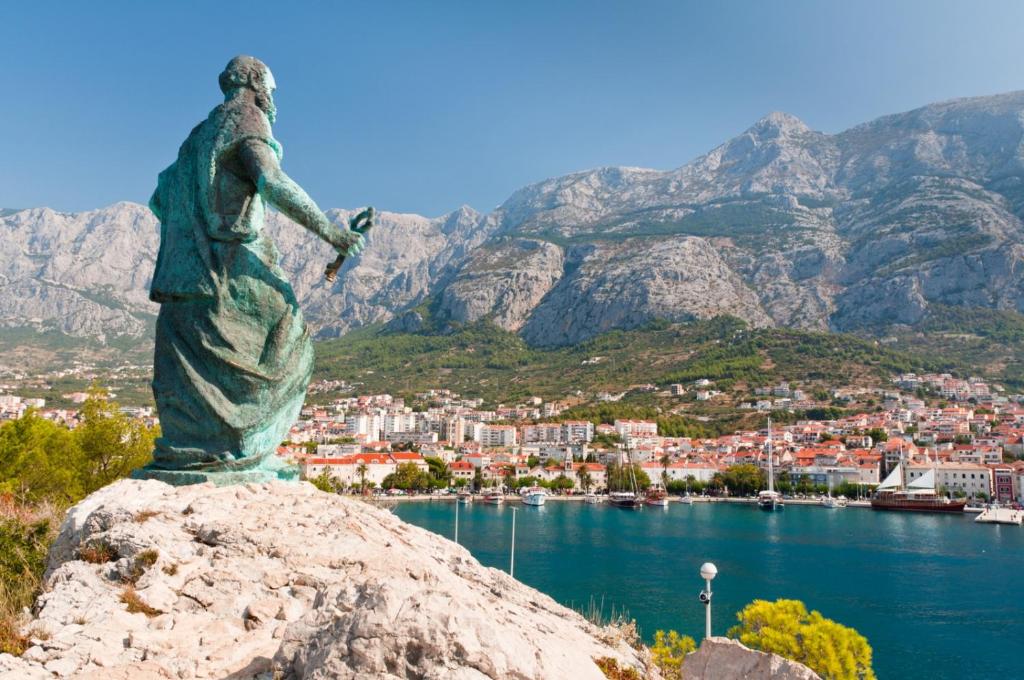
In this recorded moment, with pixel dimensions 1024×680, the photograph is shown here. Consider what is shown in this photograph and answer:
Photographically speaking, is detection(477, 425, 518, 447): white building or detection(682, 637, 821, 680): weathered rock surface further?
detection(477, 425, 518, 447): white building

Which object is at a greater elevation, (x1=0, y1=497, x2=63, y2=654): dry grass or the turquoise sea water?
(x1=0, y1=497, x2=63, y2=654): dry grass

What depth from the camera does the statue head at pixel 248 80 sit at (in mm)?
6000

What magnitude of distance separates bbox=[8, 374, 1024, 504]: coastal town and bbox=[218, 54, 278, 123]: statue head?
59809 mm

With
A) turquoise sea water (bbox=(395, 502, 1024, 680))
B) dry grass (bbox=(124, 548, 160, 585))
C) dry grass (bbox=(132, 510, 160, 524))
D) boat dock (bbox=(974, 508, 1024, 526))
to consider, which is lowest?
turquoise sea water (bbox=(395, 502, 1024, 680))

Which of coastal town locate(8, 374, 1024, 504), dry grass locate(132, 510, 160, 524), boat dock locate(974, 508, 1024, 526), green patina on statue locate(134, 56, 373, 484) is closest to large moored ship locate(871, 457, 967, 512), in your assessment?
coastal town locate(8, 374, 1024, 504)

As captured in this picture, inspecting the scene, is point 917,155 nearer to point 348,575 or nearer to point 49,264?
point 348,575

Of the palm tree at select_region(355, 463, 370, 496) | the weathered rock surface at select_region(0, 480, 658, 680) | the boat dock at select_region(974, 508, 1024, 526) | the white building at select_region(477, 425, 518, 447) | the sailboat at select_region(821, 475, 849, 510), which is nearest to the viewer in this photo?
the weathered rock surface at select_region(0, 480, 658, 680)

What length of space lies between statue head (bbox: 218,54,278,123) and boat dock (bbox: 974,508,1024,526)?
217ft

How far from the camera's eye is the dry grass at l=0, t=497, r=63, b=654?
141 inches

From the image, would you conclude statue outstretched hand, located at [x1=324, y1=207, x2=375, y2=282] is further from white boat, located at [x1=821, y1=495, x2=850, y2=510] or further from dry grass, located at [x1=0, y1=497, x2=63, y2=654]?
white boat, located at [x1=821, y1=495, x2=850, y2=510]

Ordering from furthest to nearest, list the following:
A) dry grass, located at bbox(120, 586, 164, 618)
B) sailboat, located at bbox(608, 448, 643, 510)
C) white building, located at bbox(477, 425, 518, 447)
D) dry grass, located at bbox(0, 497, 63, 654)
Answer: white building, located at bbox(477, 425, 518, 447)
sailboat, located at bbox(608, 448, 643, 510)
dry grass, located at bbox(120, 586, 164, 618)
dry grass, located at bbox(0, 497, 63, 654)

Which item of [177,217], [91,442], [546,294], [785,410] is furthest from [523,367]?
[177,217]

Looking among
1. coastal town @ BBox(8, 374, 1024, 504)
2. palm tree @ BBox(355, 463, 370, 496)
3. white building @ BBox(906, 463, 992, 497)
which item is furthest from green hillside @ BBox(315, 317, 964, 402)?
palm tree @ BBox(355, 463, 370, 496)

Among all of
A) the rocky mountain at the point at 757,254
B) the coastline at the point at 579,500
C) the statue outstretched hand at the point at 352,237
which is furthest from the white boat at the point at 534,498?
the statue outstretched hand at the point at 352,237
